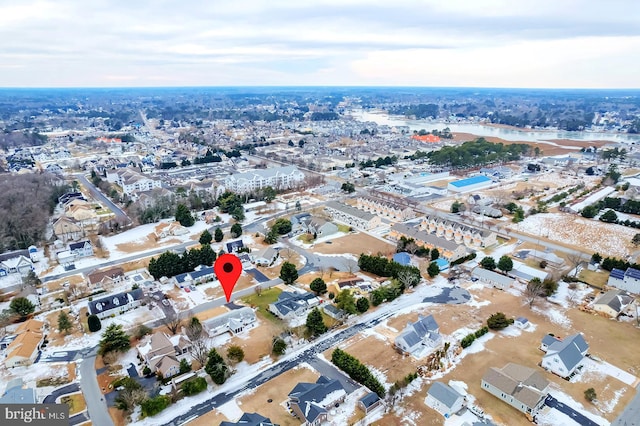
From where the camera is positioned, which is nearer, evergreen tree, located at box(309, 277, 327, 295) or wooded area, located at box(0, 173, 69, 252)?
evergreen tree, located at box(309, 277, 327, 295)

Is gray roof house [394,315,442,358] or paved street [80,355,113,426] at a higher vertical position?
gray roof house [394,315,442,358]

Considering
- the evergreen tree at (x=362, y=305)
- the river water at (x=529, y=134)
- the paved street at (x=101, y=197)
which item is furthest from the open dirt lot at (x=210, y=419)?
the river water at (x=529, y=134)

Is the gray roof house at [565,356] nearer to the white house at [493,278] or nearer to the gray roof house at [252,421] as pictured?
the white house at [493,278]

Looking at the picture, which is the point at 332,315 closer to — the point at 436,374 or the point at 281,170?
the point at 436,374

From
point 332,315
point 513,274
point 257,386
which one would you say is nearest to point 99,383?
point 257,386

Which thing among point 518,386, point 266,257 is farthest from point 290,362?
point 266,257

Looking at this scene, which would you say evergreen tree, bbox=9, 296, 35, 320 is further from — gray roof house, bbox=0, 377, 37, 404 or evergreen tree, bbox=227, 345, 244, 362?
evergreen tree, bbox=227, 345, 244, 362

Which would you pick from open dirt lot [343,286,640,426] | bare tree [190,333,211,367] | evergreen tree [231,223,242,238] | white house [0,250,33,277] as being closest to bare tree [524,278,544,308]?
open dirt lot [343,286,640,426]

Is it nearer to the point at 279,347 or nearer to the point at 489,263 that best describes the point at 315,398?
the point at 279,347
